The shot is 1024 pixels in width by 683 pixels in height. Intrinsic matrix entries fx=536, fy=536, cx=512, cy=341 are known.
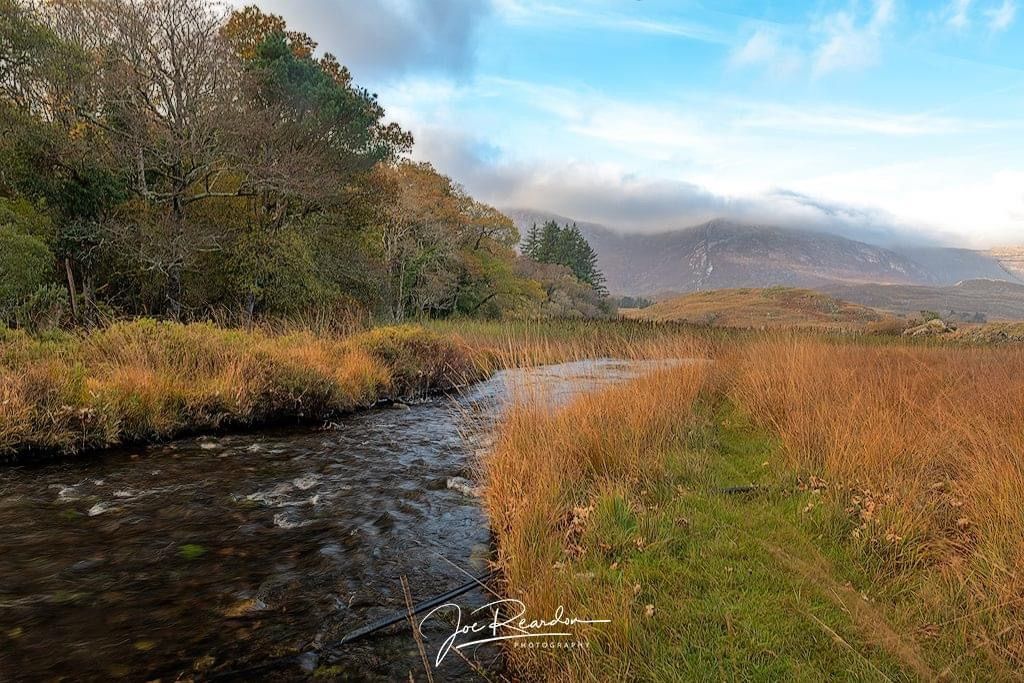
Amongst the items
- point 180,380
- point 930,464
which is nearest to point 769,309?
point 930,464

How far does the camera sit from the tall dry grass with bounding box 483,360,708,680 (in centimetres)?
301

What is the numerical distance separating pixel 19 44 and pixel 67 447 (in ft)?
54.4

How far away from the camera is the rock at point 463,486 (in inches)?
242

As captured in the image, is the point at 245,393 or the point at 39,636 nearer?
the point at 39,636

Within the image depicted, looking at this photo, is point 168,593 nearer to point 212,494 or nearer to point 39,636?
point 39,636

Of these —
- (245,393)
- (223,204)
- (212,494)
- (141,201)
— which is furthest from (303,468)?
(223,204)

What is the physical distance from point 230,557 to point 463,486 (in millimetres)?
2616

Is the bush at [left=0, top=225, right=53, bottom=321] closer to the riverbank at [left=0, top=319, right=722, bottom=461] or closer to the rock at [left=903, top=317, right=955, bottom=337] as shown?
the riverbank at [left=0, top=319, right=722, bottom=461]

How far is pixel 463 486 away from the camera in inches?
253

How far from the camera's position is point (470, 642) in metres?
3.36

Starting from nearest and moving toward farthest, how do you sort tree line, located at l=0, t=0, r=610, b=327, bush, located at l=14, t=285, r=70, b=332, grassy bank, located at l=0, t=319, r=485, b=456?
grassy bank, located at l=0, t=319, r=485, b=456 < bush, located at l=14, t=285, r=70, b=332 < tree line, located at l=0, t=0, r=610, b=327

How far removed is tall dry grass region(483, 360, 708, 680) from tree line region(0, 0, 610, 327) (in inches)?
503

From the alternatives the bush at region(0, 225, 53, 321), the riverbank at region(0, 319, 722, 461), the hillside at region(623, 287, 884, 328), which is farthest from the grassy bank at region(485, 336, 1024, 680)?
the hillside at region(623, 287, 884, 328)
